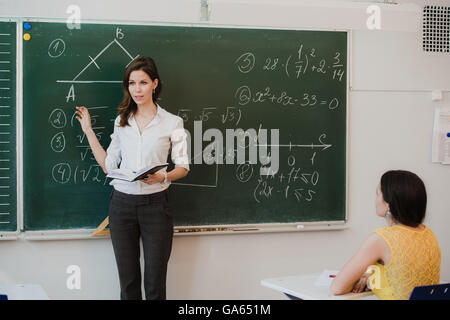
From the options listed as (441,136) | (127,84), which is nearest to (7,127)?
(127,84)

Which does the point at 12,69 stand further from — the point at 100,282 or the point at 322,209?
the point at 322,209

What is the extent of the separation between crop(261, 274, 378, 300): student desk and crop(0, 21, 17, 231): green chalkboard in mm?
2003

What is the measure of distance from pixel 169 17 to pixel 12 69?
1.14 m

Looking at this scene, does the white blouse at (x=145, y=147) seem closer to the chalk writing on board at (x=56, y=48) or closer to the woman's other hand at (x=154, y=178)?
the woman's other hand at (x=154, y=178)

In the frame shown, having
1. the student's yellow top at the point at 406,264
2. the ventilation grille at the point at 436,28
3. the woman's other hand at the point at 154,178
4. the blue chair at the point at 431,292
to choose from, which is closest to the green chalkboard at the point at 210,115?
the woman's other hand at the point at 154,178

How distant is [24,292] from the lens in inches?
73.4

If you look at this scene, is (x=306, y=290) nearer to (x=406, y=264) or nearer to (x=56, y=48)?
(x=406, y=264)

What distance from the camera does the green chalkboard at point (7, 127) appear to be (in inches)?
125

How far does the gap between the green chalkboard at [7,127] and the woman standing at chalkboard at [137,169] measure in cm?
57

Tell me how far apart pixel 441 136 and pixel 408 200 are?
2.11m

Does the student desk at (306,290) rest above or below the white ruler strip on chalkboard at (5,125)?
below

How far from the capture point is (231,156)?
11.4 feet

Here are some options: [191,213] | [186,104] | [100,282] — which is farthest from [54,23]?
[100,282]

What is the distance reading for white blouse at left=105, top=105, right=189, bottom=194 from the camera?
2.95 m
